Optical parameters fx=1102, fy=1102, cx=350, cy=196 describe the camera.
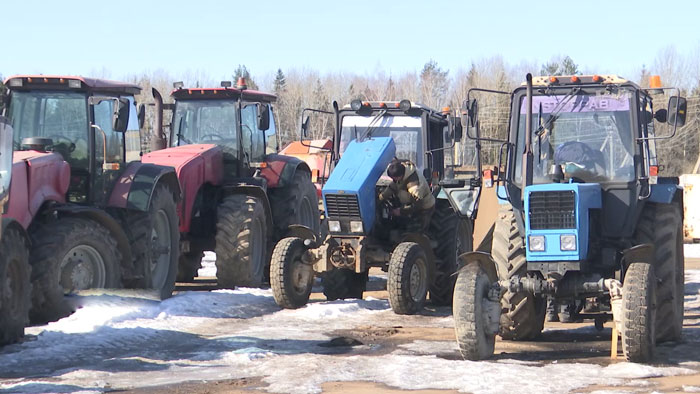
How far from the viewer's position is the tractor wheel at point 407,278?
12523 millimetres

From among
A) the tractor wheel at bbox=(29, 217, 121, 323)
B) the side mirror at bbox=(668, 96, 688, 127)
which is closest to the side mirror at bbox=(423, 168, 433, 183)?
the tractor wheel at bbox=(29, 217, 121, 323)

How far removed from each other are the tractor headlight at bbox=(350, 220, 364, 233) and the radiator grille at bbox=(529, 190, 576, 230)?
3.74 meters

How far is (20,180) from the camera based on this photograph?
10352 millimetres

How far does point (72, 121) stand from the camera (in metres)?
12.2

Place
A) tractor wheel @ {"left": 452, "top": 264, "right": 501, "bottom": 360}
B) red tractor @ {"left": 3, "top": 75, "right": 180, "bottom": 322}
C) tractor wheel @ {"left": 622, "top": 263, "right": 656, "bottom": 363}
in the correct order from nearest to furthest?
1. tractor wheel @ {"left": 622, "top": 263, "right": 656, "bottom": 363}
2. tractor wheel @ {"left": 452, "top": 264, "right": 501, "bottom": 360}
3. red tractor @ {"left": 3, "top": 75, "right": 180, "bottom": 322}

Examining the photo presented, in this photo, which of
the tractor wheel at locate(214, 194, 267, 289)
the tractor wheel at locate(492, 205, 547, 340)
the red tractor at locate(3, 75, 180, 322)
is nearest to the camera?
the tractor wheel at locate(492, 205, 547, 340)

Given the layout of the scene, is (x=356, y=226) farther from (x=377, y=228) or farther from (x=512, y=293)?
(x=512, y=293)

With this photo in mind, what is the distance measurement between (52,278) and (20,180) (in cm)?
99

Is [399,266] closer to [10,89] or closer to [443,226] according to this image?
[443,226]

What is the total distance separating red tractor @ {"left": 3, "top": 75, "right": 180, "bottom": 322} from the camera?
1071 cm

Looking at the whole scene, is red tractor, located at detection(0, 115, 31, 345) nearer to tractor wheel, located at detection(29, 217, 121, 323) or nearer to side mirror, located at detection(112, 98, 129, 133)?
tractor wheel, located at detection(29, 217, 121, 323)

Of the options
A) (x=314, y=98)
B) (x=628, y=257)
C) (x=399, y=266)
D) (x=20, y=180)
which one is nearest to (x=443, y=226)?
(x=399, y=266)

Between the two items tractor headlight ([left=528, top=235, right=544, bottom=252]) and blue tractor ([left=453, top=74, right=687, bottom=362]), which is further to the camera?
tractor headlight ([left=528, top=235, right=544, bottom=252])

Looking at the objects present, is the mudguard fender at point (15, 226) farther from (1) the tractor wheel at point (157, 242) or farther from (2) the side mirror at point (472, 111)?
(2) the side mirror at point (472, 111)
